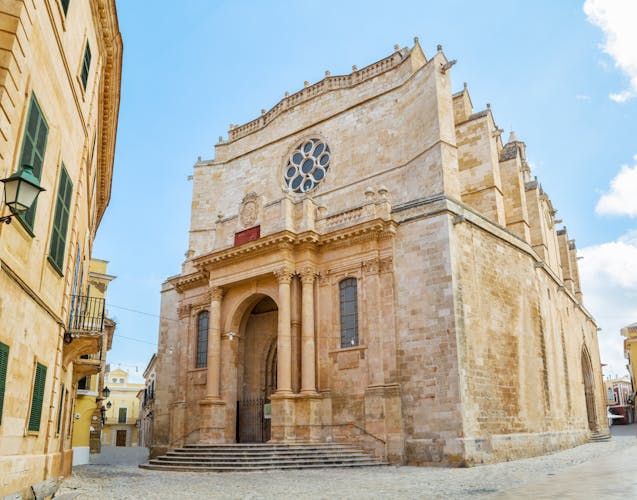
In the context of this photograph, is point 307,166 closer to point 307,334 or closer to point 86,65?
point 307,334

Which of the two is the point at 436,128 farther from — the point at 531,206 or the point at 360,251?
the point at 531,206

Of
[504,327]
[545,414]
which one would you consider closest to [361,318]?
[504,327]

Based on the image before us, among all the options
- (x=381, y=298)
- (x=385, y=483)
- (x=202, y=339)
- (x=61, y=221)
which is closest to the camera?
(x=61, y=221)

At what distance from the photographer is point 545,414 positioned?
1870cm

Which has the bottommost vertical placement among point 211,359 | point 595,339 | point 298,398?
point 298,398

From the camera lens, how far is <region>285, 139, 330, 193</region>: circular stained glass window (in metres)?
23.5

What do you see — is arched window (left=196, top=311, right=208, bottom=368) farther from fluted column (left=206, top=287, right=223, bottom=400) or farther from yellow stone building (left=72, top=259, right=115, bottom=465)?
yellow stone building (left=72, top=259, right=115, bottom=465)

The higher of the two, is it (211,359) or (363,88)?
(363,88)

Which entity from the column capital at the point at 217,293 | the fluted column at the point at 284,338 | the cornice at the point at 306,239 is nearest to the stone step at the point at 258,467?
the fluted column at the point at 284,338

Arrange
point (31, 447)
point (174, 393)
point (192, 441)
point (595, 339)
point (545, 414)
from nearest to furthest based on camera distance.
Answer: point (31, 447)
point (545, 414)
point (192, 441)
point (174, 393)
point (595, 339)

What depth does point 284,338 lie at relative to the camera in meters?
17.6

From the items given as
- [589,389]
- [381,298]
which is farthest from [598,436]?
[381,298]

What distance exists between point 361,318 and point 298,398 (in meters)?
3.05

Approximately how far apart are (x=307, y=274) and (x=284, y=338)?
7.11 feet
